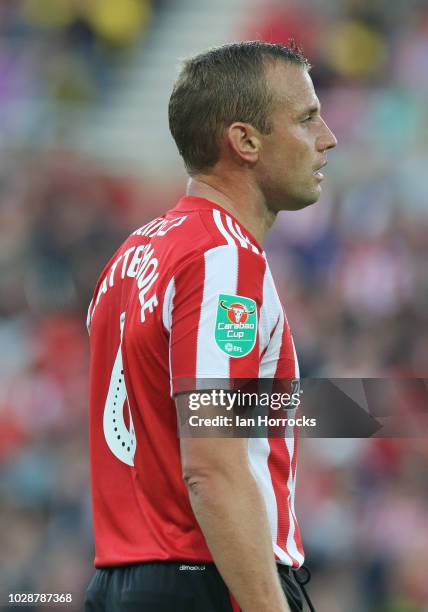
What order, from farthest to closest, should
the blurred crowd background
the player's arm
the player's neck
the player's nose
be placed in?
the blurred crowd background < the player's nose < the player's neck < the player's arm

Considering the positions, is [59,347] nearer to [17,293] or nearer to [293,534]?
[17,293]

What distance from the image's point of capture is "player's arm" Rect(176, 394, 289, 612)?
6.50 ft

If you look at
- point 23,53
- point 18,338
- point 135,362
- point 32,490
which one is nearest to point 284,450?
point 135,362

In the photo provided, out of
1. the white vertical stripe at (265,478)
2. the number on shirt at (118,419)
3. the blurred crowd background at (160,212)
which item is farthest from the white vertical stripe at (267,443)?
the blurred crowd background at (160,212)

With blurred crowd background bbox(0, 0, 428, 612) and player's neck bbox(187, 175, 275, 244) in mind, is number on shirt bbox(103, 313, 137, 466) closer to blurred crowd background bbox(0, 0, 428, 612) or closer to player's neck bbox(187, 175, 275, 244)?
player's neck bbox(187, 175, 275, 244)

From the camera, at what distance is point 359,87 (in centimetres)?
802

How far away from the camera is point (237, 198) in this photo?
247cm

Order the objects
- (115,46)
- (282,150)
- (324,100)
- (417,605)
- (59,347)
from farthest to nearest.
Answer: (115,46)
(324,100)
(59,347)
(417,605)
(282,150)

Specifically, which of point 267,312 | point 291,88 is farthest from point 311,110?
point 267,312

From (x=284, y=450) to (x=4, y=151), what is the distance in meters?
6.09

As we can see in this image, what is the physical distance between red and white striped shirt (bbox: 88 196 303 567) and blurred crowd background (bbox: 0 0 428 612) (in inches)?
150

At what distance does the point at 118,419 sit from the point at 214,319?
0.37 meters

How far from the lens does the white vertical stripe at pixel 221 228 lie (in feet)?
7.18

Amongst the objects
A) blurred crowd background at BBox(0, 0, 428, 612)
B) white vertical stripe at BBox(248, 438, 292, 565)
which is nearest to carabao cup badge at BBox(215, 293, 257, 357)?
white vertical stripe at BBox(248, 438, 292, 565)
